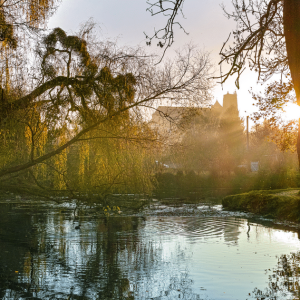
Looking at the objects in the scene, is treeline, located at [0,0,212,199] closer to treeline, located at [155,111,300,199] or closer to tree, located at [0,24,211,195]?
tree, located at [0,24,211,195]

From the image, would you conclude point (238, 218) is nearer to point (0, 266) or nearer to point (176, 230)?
point (176, 230)

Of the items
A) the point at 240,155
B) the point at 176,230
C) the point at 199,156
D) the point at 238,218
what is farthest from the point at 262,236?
the point at 240,155

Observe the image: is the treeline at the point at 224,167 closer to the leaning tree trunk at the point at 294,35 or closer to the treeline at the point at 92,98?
the treeline at the point at 92,98

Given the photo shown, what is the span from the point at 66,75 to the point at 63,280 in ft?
18.5

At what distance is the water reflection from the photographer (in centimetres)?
559

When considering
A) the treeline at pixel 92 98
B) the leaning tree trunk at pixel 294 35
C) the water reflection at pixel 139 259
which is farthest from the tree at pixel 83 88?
the leaning tree trunk at pixel 294 35

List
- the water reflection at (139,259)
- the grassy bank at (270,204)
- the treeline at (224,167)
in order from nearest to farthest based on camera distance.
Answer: the water reflection at (139,259) < the grassy bank at (270,204) < the treeline at (224,167)

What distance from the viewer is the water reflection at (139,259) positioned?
5.59 meters

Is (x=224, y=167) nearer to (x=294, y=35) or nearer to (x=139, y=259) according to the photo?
(x=139, y=259)

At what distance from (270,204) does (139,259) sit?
9.58 m

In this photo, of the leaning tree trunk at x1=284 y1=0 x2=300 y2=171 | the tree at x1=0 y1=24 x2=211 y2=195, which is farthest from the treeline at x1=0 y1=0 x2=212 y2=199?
the leaning tree trunk at x1=284 y1=0 x2=300 y2=171

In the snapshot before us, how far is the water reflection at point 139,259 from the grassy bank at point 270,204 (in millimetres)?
1623

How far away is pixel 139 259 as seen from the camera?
7.71 m

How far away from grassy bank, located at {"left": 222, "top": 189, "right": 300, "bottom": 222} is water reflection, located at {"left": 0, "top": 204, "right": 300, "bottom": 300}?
1.62 meters
